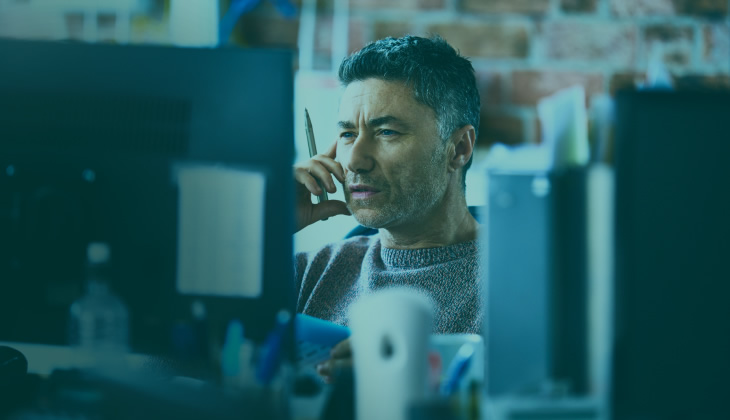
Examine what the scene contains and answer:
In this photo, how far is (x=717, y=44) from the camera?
140cm

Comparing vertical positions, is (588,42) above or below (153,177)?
above

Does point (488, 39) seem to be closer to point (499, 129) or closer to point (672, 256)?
point (499, 129)

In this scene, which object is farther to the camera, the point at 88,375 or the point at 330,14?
the point at 330,14

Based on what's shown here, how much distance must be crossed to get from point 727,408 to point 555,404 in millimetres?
155

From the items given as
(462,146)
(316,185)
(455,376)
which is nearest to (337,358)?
(455,376)

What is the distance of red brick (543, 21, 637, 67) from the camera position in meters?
1.40

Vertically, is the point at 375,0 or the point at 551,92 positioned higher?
the point at 375,0

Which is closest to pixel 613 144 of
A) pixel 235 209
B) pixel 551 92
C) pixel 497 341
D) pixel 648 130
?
pixel 648 130

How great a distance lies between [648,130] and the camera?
1.77ft

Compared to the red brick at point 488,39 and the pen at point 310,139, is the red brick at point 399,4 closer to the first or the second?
the red brick at point 488,39

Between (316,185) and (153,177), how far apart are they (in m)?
0.65

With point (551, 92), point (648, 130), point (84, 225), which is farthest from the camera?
point (551, 92)

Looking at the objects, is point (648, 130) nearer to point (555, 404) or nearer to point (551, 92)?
point (555, 404)

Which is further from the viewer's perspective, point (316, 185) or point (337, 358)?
point (316, 185)
